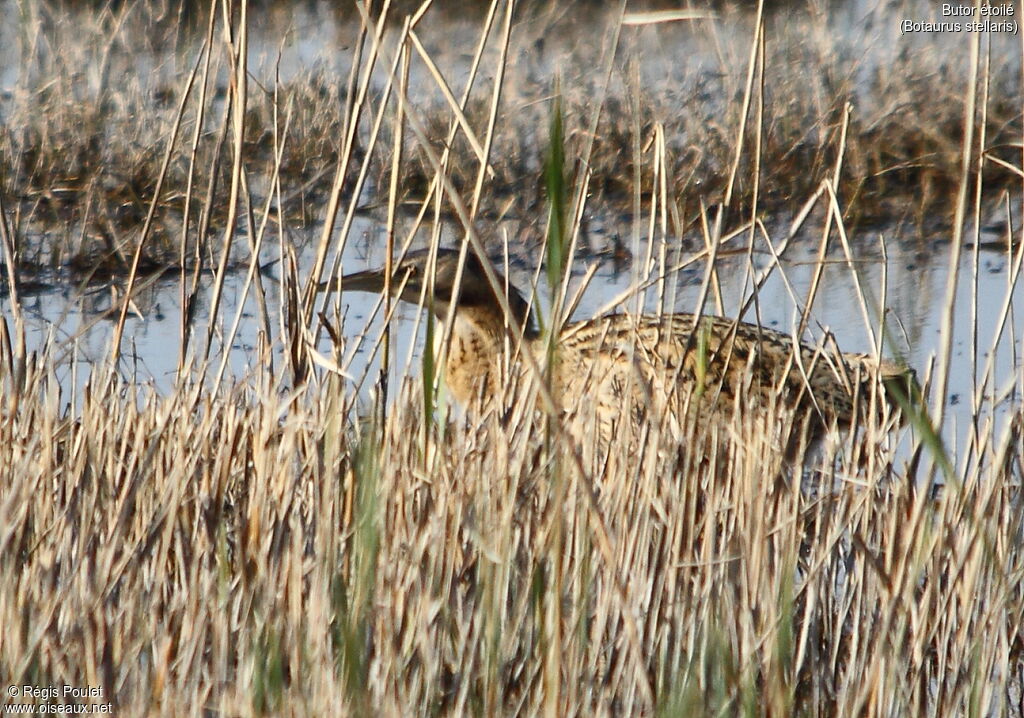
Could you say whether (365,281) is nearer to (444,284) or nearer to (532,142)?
(444,284)

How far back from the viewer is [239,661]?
2115 millimetres

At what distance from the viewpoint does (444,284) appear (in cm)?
456

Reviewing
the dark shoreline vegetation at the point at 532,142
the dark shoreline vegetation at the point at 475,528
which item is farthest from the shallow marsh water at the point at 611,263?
the dark shoreline vegetation at the point at 475,528

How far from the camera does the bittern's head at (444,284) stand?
13.9 ft

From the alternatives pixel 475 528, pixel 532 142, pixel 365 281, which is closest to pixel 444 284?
pixel 365 281

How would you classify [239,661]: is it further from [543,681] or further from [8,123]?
[8,123]

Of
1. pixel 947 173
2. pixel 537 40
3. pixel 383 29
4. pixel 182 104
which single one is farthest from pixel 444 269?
pixel 537 40

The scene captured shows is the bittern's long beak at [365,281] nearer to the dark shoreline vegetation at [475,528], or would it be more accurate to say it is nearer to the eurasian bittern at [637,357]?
the eurasian bittern at [637,357]

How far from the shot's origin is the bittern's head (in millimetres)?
4231

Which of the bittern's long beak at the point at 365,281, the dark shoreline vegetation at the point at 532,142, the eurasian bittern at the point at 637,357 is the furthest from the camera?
the dark shoreline vegetation at the point at 532,142

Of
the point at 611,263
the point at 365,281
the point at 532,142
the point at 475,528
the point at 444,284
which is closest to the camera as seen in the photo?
the point at 475,528

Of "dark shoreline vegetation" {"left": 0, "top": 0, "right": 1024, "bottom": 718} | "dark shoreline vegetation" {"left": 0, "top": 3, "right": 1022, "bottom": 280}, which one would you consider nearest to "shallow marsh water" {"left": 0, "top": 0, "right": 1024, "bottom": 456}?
"dark shoreline vegetation" {"left": 0, "top": 3, "right": 1022, "bottom": 280}

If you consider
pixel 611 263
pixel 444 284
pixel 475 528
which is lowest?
pixel 611 263

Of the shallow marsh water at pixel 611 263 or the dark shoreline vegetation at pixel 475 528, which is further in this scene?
the shallow marsh water at pixel 611 263
